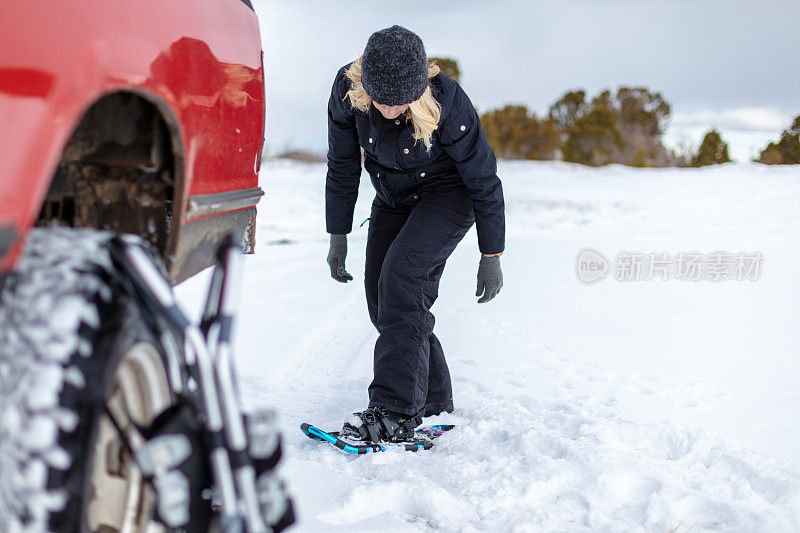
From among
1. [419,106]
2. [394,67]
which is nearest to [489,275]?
[419,106]

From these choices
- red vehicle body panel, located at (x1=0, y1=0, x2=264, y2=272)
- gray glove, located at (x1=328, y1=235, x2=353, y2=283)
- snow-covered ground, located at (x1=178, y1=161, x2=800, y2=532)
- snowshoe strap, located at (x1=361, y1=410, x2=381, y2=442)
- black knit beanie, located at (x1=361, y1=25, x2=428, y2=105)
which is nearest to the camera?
red vehicle body panel, located at (x1=0, y1=0, x2=264, y2=272)

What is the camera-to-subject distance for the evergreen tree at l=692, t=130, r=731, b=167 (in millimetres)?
17422

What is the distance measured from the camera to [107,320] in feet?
3.47

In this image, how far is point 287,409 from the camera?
2863 mm

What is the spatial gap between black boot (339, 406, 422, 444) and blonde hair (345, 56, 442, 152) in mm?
1040

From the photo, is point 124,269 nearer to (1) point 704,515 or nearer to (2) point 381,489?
(2) point 381,489

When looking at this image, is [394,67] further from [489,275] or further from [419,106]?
[489,275]

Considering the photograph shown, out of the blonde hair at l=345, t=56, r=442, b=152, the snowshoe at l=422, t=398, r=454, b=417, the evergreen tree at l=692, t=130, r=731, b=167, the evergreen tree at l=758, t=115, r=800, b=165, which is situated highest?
the evergreen tree at l=692, t=130, r=731, b=167

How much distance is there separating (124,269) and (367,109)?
1570mm

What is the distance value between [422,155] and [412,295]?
1.81ft

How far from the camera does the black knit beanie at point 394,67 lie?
226cm

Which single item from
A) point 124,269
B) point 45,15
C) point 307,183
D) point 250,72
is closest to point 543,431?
point 250,72

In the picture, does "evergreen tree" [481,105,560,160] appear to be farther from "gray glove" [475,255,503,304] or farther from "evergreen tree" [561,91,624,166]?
"gray glove" [475,255,503,304]

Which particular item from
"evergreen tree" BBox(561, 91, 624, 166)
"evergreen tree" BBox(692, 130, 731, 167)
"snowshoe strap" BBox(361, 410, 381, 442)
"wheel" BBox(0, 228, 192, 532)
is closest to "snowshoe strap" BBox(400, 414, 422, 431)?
"snowshoe strap" BBox(361, 410, 381, 442)
